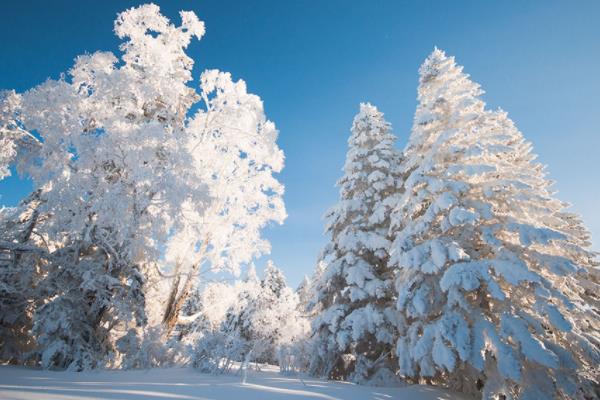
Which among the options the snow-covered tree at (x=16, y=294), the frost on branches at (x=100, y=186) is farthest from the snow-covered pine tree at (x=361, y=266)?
the snow-covered tree at (x=16, y=294)

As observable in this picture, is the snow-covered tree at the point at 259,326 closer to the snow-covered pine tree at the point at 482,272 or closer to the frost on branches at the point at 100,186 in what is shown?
the frost on branches at the point at 100,186

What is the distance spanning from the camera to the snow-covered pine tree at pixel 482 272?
6.02 m

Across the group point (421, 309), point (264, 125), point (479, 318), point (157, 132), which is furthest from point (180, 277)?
point (479, 318)

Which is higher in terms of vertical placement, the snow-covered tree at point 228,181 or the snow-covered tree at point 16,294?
the snow-covered tree at point 228,181

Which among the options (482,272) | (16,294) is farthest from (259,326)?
(482,272)

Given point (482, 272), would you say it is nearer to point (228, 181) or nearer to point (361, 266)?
point (361, 266)

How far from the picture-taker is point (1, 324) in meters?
7.89

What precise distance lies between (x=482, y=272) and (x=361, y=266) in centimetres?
382

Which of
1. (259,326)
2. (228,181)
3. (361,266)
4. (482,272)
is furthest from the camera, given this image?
(259,326)

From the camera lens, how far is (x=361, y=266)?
31.9ft

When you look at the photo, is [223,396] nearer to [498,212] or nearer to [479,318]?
[479,318]

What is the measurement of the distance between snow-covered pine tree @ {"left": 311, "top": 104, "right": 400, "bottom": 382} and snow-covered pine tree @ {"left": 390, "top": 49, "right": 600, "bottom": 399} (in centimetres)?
106

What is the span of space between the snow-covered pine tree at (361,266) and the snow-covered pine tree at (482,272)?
1064 millimetres

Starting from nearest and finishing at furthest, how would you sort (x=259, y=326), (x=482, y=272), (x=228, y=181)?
(x=482, y=272) < (x=228, y=181) < (x=259, y=326)
